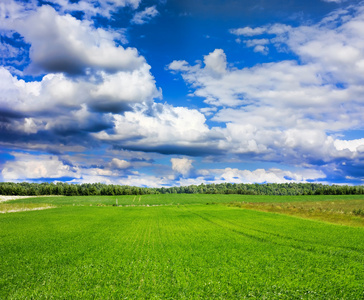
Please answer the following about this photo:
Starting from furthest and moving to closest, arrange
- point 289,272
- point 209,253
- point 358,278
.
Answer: point 209,253, point 289,272, point 358,278

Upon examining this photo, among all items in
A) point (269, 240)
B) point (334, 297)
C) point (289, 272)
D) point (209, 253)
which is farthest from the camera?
point (269, 240)

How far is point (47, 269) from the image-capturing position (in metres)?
17.3

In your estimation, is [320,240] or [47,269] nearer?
[47,269]

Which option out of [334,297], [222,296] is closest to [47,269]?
[222,296]

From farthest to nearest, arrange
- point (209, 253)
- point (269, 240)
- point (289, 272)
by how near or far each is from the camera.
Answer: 1. point (269, 240)
2. point (209, 253)
3. point (289, 272)

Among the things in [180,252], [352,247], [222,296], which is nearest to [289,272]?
[222,296]

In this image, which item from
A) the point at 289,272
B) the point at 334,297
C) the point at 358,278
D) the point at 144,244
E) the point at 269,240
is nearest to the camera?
the point at 334,297

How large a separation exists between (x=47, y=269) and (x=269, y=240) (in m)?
21.8

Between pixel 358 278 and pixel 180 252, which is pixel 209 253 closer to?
pixel 180 252

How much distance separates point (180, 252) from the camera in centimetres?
2139

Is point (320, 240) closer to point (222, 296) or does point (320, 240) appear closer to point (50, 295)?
point (222, 296)

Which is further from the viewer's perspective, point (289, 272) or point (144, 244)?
point (144, 244)

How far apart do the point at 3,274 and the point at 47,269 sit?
2613 mm

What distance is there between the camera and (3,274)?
16375 millimetres
